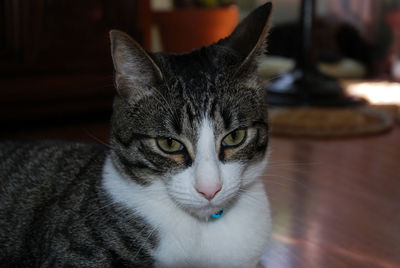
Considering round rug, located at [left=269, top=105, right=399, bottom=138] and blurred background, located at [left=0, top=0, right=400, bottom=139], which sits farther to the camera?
round rug, located at [left=269, top=105, right=399, bottom=138]

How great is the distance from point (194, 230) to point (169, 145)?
22 cm

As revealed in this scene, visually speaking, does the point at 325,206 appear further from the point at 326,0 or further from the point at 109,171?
the point at 326,0

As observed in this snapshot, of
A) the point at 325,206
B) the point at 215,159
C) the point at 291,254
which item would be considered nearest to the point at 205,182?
the point at 215,159

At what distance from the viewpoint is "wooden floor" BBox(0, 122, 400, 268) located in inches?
55.8

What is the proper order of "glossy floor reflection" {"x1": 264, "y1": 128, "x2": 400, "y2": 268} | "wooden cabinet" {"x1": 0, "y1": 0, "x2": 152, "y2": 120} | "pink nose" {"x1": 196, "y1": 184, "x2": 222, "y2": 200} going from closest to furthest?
"pink nose" {"x1": 196, "y1": 184, "x2": 222, "y2": 200}
"glossy floor reflection" {"x1": 264, "y1": 128, "x2": 400, "y2": 268}
"wooden cabinet" {"x1": 0, "y1": 0, "x2": 152, "y2": 120}

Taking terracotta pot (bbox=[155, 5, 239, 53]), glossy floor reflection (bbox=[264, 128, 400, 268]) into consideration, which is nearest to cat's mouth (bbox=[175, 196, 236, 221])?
glossy floor reflection (bbox=[264, 128, 400, 268])

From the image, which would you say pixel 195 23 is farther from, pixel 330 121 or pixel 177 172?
pixel 177 172

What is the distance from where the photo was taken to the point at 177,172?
1.08 meters

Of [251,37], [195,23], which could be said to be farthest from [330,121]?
[251,37]

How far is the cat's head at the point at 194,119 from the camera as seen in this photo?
1073 mm

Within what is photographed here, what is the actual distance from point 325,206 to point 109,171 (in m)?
0.91

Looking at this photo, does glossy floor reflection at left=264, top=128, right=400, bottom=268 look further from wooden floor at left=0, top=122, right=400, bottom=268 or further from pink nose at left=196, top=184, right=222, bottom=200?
pink nose at left=196, top=184, right=222, bottom=200

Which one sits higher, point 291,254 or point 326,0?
point 326,0

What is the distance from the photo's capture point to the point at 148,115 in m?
1.14
